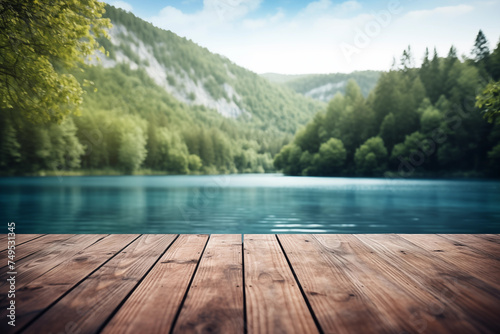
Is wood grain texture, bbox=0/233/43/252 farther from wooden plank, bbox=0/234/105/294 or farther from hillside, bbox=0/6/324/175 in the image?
hillside, bbox=0/6/324/175

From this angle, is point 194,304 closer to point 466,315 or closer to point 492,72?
point 466,315

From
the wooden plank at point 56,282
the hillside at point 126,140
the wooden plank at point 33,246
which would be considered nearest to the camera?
the wooden plank at point 56,282

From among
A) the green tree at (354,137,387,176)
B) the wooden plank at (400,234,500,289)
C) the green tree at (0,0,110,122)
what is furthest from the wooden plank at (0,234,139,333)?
the green tree at (354,137,387,176)

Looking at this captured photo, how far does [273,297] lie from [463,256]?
2218mm

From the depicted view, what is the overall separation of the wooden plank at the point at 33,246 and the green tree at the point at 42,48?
389cm

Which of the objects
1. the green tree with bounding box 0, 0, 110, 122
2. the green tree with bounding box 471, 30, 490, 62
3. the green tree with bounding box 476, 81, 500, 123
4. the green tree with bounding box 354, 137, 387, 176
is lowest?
the green tree with bounding box 354, 137, 387, 176

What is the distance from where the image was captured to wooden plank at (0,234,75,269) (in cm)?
324

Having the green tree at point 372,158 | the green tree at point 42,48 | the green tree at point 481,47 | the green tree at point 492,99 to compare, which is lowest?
the green tree at point 372,158

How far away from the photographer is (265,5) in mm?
29609

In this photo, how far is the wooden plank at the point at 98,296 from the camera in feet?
6.15

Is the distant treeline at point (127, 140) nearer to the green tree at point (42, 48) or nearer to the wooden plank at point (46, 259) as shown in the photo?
the green tree at point (42, 48)

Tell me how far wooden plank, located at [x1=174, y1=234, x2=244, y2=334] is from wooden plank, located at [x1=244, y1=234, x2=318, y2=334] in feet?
0.24

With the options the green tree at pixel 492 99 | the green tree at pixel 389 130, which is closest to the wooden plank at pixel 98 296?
the green tree at pixel 492 99

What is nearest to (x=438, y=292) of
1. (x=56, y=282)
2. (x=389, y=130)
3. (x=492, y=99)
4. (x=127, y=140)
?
(x=56, y=282)
